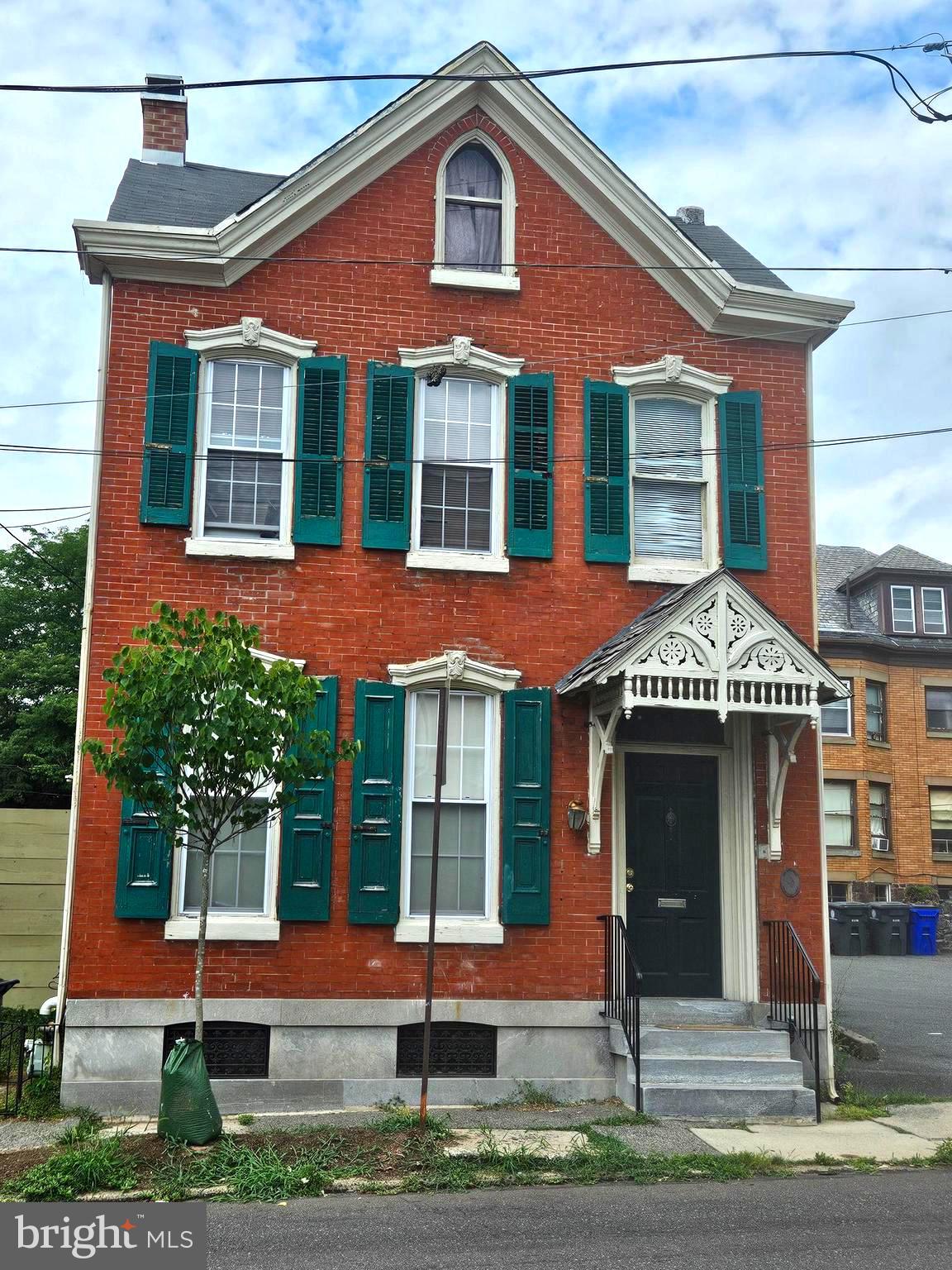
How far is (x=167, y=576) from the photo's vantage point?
11352mm

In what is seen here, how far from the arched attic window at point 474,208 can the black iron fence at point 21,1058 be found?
819 cm

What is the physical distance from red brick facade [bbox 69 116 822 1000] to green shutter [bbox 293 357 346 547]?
126mm

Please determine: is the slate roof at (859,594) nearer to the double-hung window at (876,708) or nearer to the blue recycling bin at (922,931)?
the double-hung window at (876,708)

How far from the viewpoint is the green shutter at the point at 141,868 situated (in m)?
10.7

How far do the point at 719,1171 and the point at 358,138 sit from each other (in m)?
9.61

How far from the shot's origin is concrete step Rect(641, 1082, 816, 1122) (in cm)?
1011

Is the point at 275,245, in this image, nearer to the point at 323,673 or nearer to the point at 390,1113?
the point at 323,673

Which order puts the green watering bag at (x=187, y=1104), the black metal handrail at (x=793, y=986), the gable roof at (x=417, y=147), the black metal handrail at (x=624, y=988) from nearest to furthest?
the green watering bag at (x=187, y=1104) < the black metal handrail at (x=624, y=988) < the black metal handrail at (x=793, y=986) < the gable roof at (x=417, y=147)

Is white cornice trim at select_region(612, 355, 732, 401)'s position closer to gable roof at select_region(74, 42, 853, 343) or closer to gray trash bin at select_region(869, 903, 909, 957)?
gable roof at select_region(74, 42, 853, 343)

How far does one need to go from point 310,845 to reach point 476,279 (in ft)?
18.8

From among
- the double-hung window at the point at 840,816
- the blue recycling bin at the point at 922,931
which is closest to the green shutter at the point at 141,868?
the blue recycling bin at the point at 922,931

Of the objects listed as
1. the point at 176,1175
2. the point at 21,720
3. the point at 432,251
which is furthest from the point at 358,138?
the point at 21,720

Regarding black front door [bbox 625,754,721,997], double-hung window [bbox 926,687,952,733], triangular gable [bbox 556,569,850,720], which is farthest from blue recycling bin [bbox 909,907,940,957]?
triangular gable [bbox 556,569,850,720]

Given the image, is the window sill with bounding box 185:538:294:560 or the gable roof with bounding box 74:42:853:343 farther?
the gable roof with bounding box 74:42:853:343
